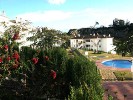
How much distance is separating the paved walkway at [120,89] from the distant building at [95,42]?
162 feet

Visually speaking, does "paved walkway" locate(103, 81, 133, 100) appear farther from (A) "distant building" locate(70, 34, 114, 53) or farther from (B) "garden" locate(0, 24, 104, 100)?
(A) "distant building" locate(70, 34, 114, 53)

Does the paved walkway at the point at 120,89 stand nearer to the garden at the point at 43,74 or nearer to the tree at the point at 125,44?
the garden at the point at 43,74

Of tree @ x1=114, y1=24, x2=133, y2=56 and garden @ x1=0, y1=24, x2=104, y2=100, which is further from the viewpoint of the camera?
garden @ x1=0, y1=24, x2=104, y2=100

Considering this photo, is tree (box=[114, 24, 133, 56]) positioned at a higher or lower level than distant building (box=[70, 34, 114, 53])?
higher

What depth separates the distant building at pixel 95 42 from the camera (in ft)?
261

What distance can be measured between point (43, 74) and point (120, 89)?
26.5ft

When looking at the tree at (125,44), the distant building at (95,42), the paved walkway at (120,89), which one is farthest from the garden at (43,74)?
the distant building at (95,42)

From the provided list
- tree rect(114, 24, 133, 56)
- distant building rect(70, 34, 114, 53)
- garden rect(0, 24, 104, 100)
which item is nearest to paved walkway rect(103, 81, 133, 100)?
garden rect(0, 24, 104, 100)

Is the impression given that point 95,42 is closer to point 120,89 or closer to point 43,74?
point 120,89

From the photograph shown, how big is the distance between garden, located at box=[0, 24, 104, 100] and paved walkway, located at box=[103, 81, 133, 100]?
441cm

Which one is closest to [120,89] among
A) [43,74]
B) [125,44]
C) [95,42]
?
[43,74]

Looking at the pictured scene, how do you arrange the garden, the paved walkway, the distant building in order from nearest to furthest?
1. the garden
2. the paved walkway
3. the distant building

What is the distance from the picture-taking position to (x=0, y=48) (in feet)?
59.4

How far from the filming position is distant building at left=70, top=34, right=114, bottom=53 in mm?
79562
